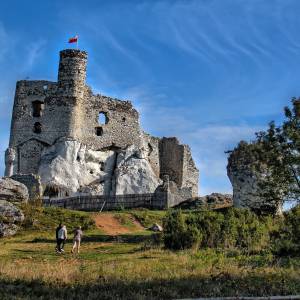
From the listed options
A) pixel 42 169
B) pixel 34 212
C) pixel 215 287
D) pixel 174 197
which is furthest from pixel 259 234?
pixel 42 169

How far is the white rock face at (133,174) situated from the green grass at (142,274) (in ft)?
75.4

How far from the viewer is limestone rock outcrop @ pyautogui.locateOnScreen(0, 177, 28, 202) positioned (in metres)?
34.1

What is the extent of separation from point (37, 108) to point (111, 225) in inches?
744

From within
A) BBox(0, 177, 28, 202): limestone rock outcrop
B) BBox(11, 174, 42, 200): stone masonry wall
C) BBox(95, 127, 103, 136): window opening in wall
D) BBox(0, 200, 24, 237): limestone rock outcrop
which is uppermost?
BBox(95, 127, 103, 136): window opening in wall

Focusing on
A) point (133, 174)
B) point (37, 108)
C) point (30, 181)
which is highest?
point (37, 108)

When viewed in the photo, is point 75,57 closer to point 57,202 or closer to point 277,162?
point 57,202

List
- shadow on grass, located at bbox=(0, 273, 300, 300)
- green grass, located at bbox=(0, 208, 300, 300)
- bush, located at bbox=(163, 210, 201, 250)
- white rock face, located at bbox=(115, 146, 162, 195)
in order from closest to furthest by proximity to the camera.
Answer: shadow on grass, located at bbox=(0, 273, 300, 300) → green grass, located at bbox=(0, 208, 300, 300) → bush, located at bbox=(163, 210, 201, 250) → white rock face, located at bbox=(115, 146, 162, 195)

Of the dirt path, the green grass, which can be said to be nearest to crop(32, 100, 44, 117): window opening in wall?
the dirt path

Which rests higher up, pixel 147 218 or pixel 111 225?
pixel 147 218

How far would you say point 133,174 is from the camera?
47.6 m

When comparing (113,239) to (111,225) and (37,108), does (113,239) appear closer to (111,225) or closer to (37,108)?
(111,225)

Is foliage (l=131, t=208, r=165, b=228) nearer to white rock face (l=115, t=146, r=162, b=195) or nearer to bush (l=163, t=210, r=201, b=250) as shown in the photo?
bush (l=163, t=210, r=201, b=250)

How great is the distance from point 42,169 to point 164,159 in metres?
12.1

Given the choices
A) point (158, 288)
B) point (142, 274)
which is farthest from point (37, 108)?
point (158, 288)
